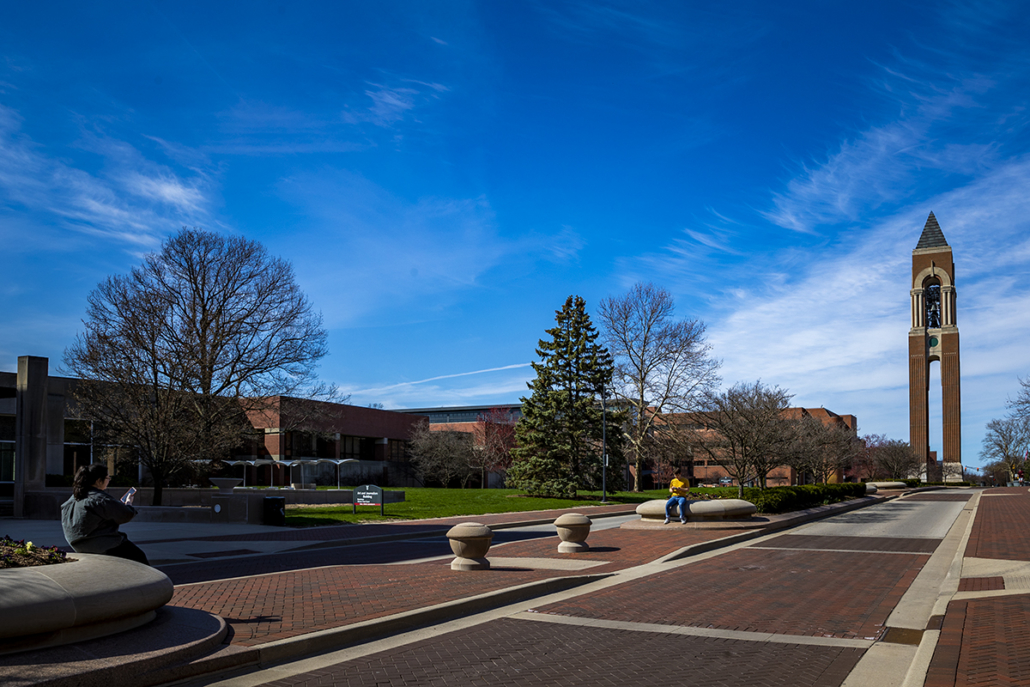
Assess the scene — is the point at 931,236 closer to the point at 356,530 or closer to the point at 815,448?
the point at 815,448

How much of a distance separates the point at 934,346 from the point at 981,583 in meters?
107

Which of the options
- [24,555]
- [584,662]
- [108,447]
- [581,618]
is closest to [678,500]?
[581,618]

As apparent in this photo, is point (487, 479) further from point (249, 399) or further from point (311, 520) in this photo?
point (311, 520)

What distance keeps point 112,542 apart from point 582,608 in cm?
529

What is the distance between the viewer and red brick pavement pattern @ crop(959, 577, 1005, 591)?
34.5 feet

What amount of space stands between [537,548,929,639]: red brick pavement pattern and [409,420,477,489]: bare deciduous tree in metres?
45.8

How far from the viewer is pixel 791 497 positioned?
86.4 ft

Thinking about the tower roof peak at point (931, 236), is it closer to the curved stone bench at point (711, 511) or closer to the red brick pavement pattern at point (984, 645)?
the curved stone bench at point (711, 511)

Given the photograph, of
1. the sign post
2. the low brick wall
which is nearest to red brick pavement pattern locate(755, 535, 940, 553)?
the sign post

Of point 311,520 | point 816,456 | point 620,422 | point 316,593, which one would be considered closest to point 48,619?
point 316,593

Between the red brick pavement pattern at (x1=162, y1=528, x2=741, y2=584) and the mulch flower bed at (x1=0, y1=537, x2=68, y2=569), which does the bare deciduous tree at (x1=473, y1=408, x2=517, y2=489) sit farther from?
the mulch flower bed at (x1=0, y1=537, x2=68, y2=569)

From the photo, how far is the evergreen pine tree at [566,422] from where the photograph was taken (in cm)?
3906

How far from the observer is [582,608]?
939 cm

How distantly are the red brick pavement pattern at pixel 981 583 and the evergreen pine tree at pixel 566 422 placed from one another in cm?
2739
